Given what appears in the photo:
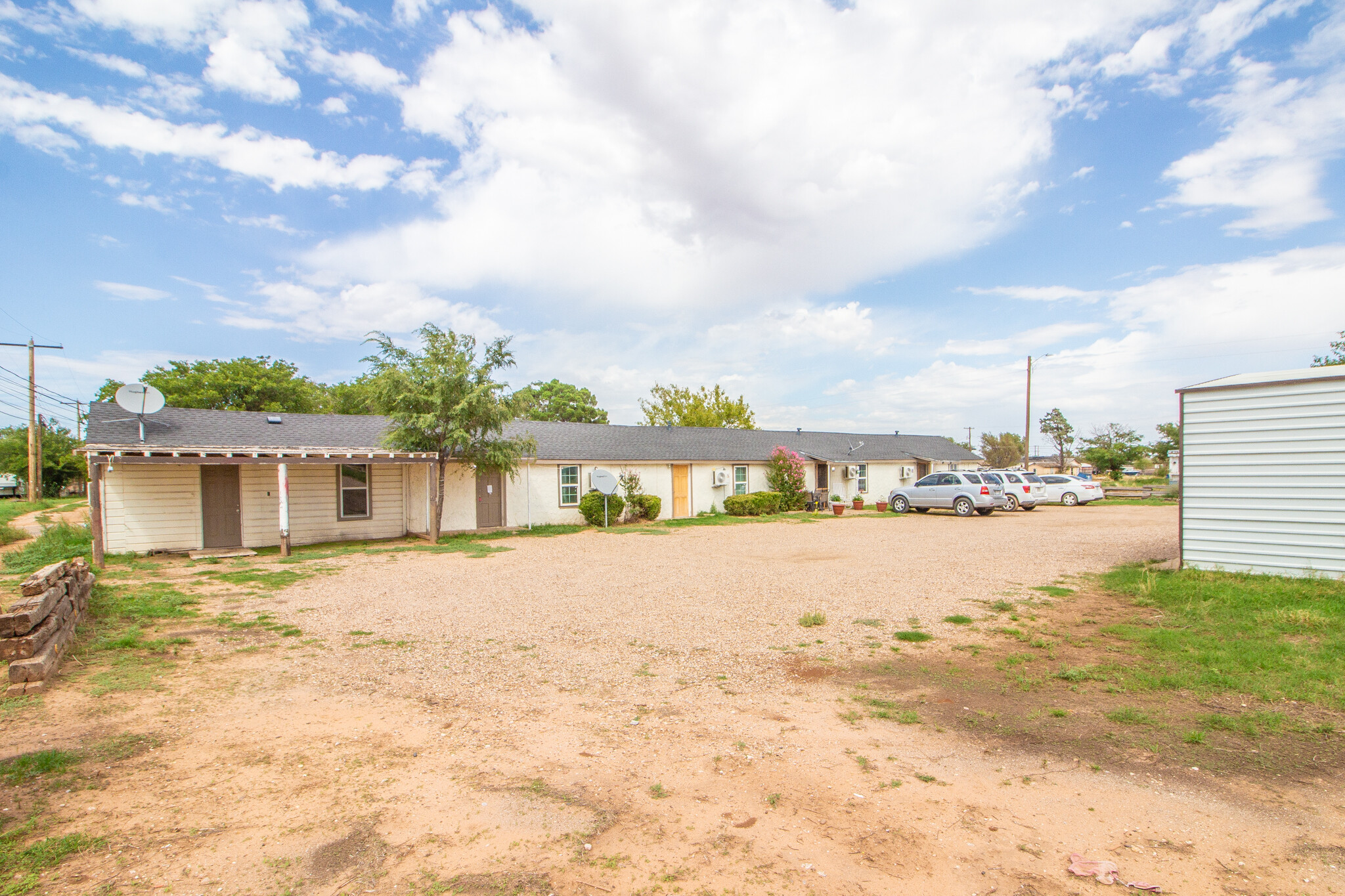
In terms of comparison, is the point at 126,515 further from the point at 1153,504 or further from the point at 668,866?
the point at 1153,504

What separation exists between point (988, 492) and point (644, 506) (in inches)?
478

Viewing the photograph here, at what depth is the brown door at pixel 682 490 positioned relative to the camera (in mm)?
23734

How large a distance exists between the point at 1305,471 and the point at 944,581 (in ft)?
16.6

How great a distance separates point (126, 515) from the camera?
14508 mm

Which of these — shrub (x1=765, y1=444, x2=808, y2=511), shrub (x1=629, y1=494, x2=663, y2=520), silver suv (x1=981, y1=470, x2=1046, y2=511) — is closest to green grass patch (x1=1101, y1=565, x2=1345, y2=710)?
shrub (x1=629, y1=494, x2=663, y2=520)

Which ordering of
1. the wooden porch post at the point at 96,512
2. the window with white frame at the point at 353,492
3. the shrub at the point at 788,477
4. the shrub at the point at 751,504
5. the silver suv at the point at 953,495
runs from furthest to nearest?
the shrub at the point at 788,477 → the shrub at the point at 751,504 → the silver suv at the point at 953,495 → the window with white frame at the point at 353,492 → the wooden porch post at the point at 96,512

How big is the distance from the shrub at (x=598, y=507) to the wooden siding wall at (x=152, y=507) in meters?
10.1

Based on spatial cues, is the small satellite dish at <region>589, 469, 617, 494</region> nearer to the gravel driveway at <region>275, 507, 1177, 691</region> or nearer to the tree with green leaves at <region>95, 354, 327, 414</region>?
the gravel driveway at <region>275, 507, 1177, 691</region>

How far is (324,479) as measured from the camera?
17.0m

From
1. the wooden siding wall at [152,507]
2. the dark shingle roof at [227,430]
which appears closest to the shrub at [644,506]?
the dark shingle roof at [227,430]

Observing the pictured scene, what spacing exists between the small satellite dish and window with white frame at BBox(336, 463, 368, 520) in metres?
6.59

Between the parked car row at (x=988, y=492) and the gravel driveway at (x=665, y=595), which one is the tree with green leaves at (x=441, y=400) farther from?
A: the parked car row at (x=988, y=492)

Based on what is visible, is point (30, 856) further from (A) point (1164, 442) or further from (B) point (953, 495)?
(A) point (1164, 442)

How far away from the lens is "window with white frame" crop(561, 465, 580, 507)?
2084 centimetres
